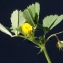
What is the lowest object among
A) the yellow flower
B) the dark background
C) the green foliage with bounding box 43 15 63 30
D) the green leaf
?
the yellow flower

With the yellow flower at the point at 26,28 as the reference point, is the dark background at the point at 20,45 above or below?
above

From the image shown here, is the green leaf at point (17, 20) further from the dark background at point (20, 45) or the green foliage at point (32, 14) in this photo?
the dark background at point (20, 45)

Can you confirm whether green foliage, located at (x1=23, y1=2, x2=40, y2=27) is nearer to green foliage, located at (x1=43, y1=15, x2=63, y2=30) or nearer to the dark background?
green foliage, located at (x1=43, y1=15, x2=63, y2=30)

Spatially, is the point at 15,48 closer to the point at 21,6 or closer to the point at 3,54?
the point at 3,54

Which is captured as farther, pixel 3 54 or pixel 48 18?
pixel 3 54

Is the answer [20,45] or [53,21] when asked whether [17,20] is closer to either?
[53,21]

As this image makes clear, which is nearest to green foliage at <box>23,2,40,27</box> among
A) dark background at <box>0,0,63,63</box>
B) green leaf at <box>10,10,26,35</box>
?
green leaf at <box>10,10,26,35</box>

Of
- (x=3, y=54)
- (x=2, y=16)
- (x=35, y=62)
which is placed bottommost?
(x=35, y=62)

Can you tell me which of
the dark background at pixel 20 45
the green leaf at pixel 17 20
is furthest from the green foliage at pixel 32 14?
the dark background at pixel 20 45

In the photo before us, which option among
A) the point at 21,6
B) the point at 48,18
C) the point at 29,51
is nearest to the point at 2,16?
the point at 21,6
